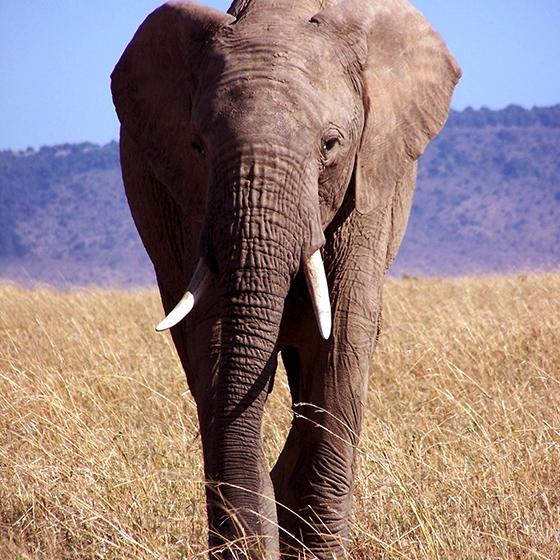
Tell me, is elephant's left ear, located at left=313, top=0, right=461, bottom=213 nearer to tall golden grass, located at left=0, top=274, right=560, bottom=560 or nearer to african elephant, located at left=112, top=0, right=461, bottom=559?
african elephant, located at left=112, top=0, right=461, bottom=559

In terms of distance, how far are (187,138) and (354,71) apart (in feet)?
2.59

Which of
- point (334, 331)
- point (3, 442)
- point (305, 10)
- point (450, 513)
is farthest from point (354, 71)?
point (3, 442)

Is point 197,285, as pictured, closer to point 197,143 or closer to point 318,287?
point 318,287

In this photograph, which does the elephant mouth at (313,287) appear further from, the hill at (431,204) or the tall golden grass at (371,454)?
the hill at (431,204)

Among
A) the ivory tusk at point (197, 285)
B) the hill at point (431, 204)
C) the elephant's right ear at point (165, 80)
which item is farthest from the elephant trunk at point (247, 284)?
the hill at point (431, 204)

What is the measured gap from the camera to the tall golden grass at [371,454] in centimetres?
421

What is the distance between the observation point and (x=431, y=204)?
158 metres

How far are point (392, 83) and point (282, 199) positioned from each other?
0.94 m

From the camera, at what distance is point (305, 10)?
404 centimetres

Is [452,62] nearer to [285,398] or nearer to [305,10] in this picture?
[305,10]

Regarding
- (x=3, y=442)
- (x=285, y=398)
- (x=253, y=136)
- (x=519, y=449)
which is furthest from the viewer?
(x=285, y=398)

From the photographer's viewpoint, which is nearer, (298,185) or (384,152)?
(298,185)

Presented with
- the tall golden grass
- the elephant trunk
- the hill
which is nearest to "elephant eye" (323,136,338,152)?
the elephant trunk

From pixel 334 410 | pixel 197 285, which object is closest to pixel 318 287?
pixel 197 285
